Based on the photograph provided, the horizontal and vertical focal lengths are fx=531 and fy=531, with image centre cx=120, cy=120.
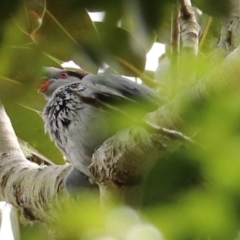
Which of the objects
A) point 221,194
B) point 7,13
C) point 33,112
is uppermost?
point 7,13

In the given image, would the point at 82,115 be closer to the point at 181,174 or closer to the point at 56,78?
the point at 56,78

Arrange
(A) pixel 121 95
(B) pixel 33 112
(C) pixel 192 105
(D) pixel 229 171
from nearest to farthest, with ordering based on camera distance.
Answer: (D) pixel 229 171
(C) pixel 192 105
(A) pixel 121 95
(B) pixel 33 112

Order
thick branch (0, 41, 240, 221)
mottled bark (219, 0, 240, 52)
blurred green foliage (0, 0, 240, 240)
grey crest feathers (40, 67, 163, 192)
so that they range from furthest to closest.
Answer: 1. grey crest feathers (40, 67, 163, 192)
2. mottled bark (219, 0, 240, 52)
3. thick branch (0, 41, 240, 221)
4. blurred green foliage (0, 0, 240, 240)

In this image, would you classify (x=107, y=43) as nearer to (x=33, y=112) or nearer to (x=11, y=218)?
(x=33, y=112)

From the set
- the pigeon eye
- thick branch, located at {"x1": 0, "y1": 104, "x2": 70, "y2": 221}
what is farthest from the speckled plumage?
the pigeon eye

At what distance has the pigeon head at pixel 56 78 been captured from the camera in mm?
1604

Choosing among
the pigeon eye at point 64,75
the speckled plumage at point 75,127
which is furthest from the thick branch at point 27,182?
the pigeon eye at point 64,75

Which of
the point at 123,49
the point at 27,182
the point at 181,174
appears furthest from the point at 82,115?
the point at 181,174

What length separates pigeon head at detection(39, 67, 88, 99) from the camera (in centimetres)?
160

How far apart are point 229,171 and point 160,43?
1354mm

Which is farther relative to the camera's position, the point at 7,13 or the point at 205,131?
the point at 7,13

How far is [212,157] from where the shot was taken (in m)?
0.40

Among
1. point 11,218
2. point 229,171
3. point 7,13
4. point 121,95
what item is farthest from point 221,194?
point 11,218

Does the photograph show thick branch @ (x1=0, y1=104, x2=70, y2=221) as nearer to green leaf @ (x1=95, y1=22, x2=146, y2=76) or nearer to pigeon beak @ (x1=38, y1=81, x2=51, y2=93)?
pigeon beak @ (x1=38, y1=81, x2=51, y2=93)
